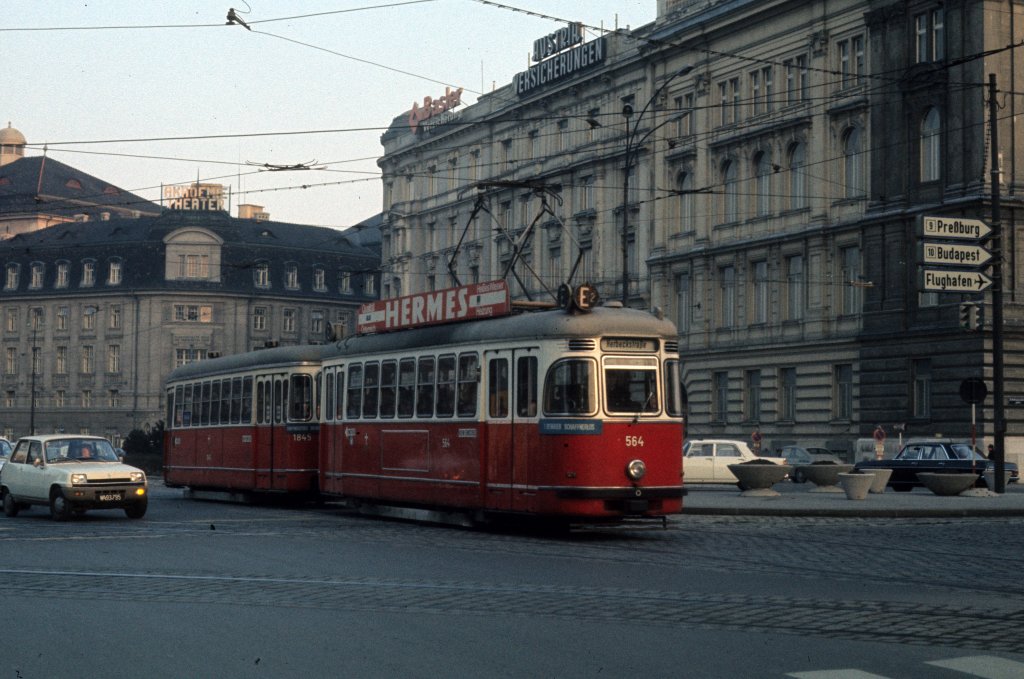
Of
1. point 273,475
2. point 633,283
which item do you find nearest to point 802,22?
point 633,283

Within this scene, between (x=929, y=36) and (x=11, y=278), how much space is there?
3008 inches

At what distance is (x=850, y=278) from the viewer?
51.3 m

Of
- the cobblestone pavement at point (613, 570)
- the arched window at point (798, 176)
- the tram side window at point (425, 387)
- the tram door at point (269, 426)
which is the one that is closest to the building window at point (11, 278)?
the arched window at point (798, 176)

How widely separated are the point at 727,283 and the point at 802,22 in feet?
34.4

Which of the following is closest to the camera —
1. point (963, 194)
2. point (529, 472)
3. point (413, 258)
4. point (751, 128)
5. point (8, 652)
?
point (8, 652)

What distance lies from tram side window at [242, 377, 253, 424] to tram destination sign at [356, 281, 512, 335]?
4890 mm

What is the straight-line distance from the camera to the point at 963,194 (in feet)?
149

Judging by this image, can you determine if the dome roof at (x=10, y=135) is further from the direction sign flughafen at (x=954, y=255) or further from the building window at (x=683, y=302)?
the direction sign flughafen at (x=954, y=255)

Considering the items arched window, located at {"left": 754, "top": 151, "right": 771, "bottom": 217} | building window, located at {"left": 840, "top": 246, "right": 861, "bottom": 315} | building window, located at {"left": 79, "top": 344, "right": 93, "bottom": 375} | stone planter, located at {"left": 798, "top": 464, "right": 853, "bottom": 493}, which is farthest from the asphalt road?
building window, located at {"left": 79, "top": 344, "right": 93, "bottom": 375}

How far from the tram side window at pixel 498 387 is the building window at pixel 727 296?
3778 centimetres

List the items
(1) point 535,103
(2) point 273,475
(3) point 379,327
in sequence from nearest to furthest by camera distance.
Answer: (3) point 379,327 < (2) point 273,475 < (1) point 535,103

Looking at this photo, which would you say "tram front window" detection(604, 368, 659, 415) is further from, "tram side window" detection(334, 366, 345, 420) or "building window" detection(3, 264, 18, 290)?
"building window" detection(3, 264, 18, 290)

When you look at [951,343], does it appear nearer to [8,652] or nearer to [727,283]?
[727,283]

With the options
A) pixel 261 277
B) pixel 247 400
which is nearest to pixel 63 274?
pixel 261 277
